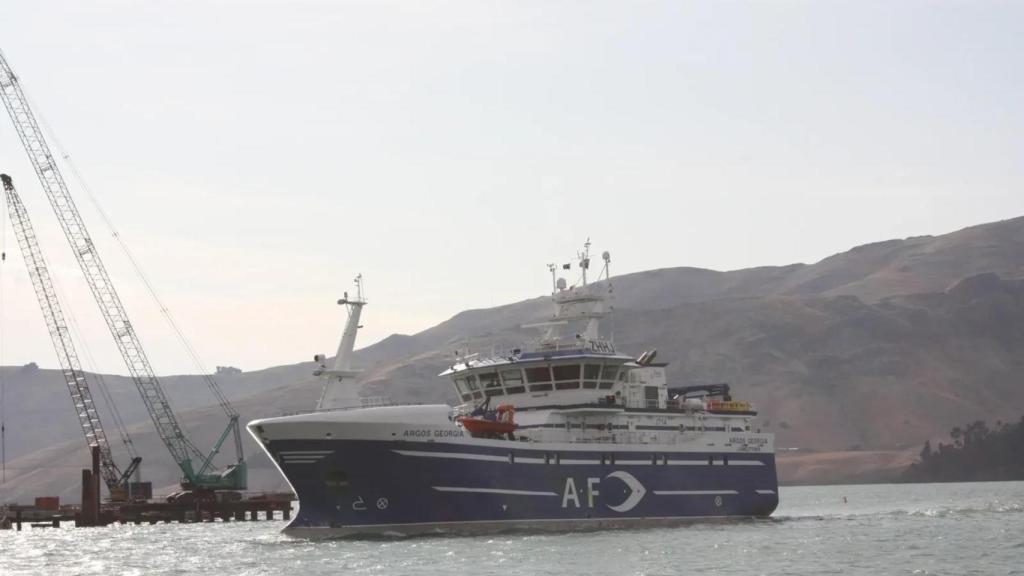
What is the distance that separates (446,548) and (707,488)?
21.3 meters

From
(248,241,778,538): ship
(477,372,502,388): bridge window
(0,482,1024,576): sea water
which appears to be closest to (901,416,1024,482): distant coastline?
(0,482,1024,576): sea water

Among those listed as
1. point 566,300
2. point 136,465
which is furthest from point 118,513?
point 566,300

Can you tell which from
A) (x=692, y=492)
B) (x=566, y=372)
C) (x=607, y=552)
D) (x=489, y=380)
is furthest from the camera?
(x=692, y=492)

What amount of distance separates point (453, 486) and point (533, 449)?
4.72 meters

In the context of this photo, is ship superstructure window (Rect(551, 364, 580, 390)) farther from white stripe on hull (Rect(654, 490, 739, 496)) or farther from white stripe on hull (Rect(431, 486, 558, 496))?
white stripe on hull (Rect(654, 490, 739, 496))

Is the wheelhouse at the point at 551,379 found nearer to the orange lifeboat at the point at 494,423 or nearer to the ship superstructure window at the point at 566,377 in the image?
the ship superstructure window at the point at 566,377

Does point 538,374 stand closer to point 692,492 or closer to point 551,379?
point 551,379

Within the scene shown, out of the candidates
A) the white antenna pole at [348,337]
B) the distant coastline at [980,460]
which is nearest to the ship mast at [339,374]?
the white antenna pole at [348,337]

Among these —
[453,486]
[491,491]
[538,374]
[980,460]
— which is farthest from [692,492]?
[980,460]

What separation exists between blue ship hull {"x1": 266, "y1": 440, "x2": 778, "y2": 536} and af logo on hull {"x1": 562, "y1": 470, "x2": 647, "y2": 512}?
4cm

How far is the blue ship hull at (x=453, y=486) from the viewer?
56.6 meters

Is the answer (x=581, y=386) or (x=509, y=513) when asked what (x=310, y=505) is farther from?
(x=581, y=386)

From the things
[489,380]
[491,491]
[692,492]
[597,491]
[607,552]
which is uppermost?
[489,380]

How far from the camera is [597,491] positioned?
63.6 metres
